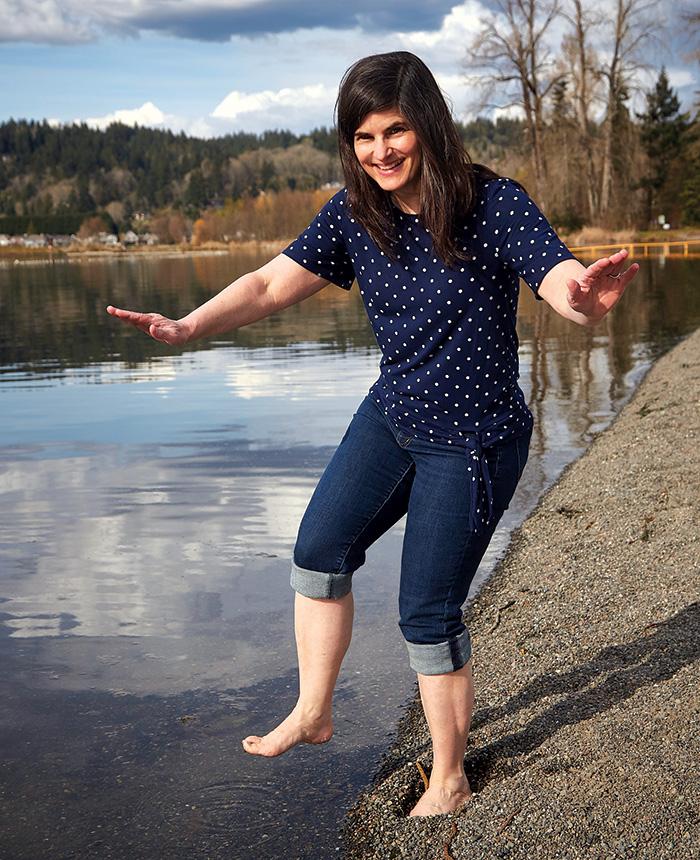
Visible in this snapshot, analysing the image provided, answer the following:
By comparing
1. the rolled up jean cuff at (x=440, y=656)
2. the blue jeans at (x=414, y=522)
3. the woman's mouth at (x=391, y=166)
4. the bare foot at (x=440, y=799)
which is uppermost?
the woman's mouth at (x=391, y=166)

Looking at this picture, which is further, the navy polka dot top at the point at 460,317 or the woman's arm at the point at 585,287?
the navy polka dot top at the point at 460,317

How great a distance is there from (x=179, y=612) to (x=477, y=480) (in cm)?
242

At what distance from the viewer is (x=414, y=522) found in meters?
2.66

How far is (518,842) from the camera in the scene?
101 inches

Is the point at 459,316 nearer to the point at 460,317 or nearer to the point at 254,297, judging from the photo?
the point at 460,317

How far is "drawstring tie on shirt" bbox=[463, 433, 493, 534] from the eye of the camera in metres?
2.61

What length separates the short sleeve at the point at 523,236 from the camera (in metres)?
2.45

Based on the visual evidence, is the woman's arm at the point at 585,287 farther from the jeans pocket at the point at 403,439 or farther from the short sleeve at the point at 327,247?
the short sleeve at the point at 327,247

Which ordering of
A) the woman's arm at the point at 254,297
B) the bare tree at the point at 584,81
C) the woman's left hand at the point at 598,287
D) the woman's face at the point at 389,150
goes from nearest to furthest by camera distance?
the woman's left hand at the point at 598,287, the woman's face at the point at 389,150, the woman's arm at the point at 254,297, the bare tree at the point at 584,81

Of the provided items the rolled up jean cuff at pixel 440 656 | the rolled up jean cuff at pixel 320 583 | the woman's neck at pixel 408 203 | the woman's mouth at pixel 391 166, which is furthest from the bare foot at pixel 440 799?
the woman's mouth at pixel 391 166

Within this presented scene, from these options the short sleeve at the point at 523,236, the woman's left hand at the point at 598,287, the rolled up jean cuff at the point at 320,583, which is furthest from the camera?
the rolled up jean cuff at the point at 320,583

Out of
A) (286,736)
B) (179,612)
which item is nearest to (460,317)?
(286,736)

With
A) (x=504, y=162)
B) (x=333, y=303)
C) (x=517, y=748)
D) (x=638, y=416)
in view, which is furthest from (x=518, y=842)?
(x=504, y=162)

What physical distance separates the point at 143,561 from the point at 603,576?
8.25 feet
